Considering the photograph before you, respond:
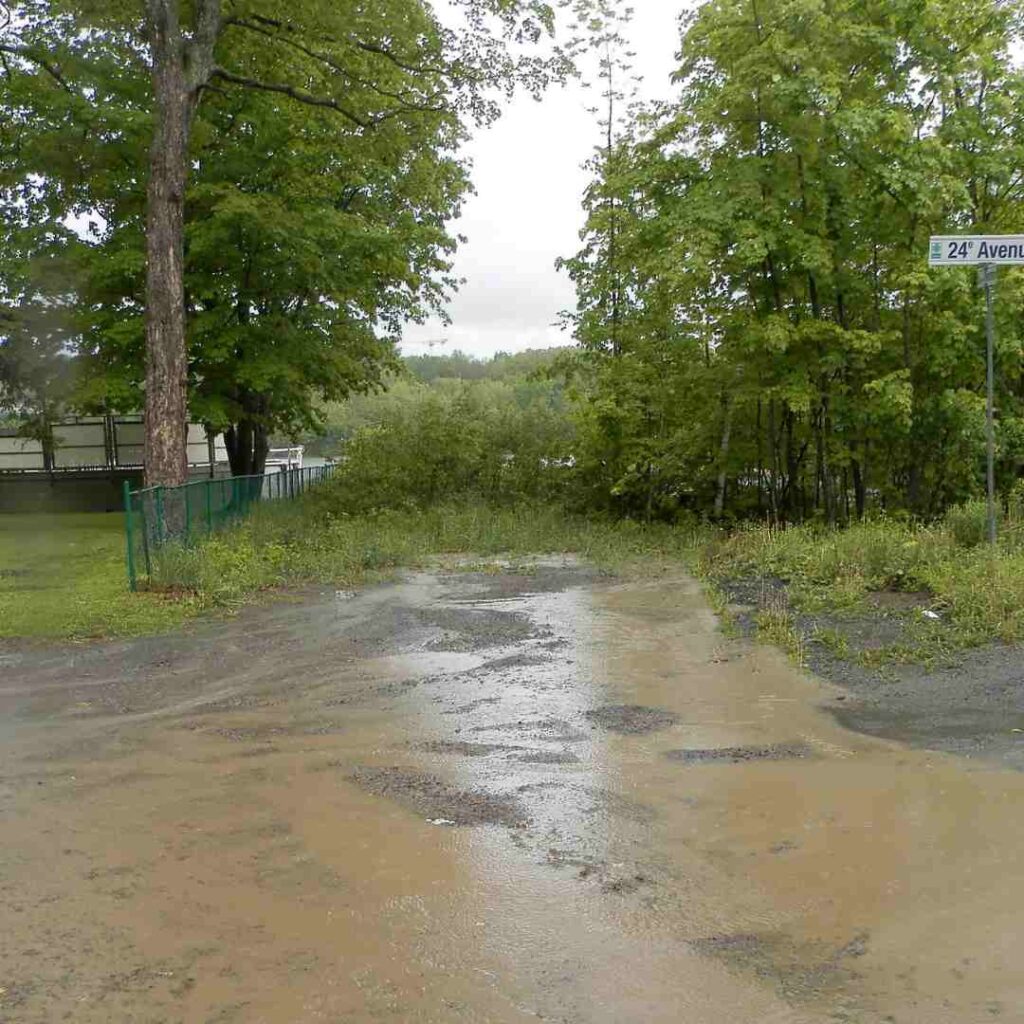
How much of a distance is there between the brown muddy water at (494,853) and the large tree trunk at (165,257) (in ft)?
23.1

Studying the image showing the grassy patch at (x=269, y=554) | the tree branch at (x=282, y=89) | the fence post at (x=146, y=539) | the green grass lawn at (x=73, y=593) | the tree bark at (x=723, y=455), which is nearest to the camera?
the green grass lawn at (x=73, y=593)

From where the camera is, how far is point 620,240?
18375 mm

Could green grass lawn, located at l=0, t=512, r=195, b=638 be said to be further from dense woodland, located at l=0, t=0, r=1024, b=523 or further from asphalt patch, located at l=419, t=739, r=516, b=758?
asphalt patch, located at l=419, t=739, r=516, b=758

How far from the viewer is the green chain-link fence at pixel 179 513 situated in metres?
12.5

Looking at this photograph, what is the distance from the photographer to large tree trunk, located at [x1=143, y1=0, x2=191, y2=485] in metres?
14.7

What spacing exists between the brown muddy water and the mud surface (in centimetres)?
25

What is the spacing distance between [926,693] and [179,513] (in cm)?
1043

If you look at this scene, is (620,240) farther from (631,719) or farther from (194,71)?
(631,719)

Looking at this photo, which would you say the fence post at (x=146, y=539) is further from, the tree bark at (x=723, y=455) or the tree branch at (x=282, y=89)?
the tree bark at (x=723, y=455)

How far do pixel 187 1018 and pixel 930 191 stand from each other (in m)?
14.9

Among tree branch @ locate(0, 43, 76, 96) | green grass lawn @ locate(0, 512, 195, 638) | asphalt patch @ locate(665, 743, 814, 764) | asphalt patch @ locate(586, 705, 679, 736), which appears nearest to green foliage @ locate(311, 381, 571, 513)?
green grass lawn @ locate(0, 512, 195, 638)

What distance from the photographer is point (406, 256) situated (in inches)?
867

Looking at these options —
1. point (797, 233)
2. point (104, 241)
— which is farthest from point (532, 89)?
point (104, 241)

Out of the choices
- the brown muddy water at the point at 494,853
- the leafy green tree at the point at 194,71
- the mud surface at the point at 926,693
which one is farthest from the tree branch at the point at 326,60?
the mud surface at the point at 926,693
